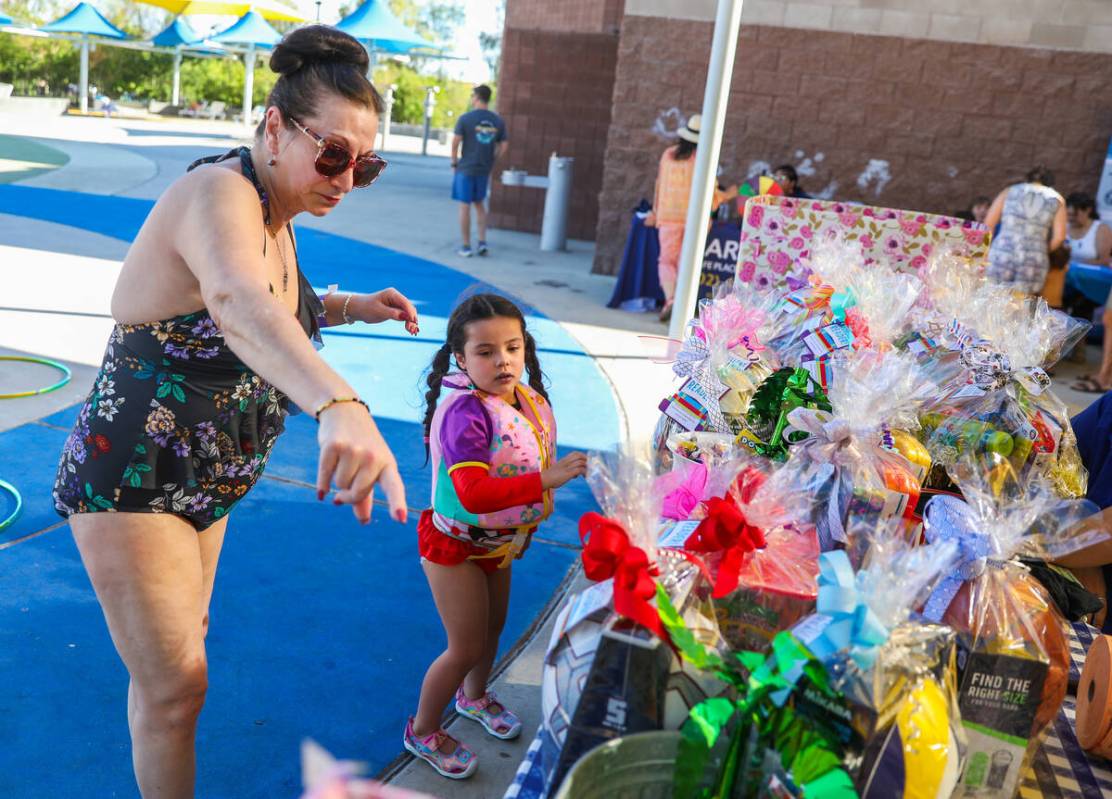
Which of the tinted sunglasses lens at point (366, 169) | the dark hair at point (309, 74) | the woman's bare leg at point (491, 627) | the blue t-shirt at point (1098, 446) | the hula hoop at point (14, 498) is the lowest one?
the hula hoop at point (14, 498)

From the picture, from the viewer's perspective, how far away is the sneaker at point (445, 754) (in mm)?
2953

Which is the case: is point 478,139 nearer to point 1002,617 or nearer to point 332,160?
point 332,160

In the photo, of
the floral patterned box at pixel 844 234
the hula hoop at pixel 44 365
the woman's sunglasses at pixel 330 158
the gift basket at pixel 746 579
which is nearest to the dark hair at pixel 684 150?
the floral patterned box at pixel 844 234

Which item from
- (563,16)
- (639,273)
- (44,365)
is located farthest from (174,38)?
(44,365)

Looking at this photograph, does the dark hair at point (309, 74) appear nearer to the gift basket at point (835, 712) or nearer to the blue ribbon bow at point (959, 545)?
the gift basket at point (835, 712)

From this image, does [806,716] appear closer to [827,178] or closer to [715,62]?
[715,62]

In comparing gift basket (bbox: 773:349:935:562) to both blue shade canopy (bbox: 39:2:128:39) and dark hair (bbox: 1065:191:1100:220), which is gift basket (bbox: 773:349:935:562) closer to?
dark hair (bbox: 1065:191:1100:220)

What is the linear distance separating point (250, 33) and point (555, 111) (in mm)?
17921

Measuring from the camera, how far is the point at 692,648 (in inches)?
52.9

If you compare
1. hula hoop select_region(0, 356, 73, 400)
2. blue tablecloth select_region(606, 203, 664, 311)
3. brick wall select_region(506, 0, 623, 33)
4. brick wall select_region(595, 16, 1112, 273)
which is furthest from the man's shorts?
hula hoop select_region(0, 356, 73, 400)

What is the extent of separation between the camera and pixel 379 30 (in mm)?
21547

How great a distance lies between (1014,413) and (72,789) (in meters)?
2.77

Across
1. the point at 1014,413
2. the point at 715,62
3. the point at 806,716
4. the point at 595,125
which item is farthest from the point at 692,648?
the point at 595,125

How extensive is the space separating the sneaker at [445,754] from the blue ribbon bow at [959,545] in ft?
5.62
